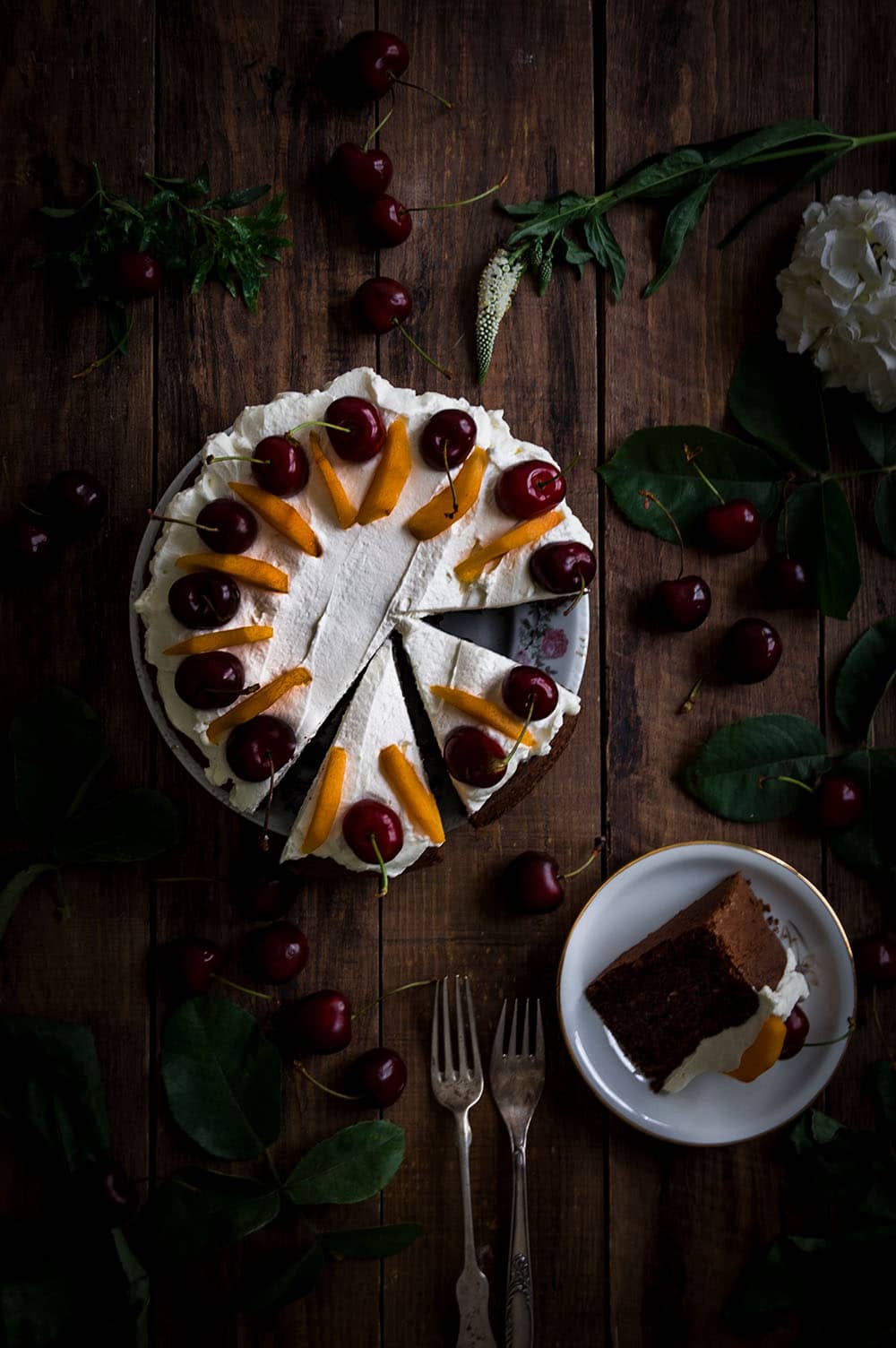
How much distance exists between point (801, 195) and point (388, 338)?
920 mm

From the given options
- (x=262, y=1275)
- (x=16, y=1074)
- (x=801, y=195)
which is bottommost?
(x=262, y=1275)

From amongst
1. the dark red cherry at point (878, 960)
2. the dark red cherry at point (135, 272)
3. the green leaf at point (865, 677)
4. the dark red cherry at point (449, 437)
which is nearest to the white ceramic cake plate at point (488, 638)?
the dark red cherry at point (449, 437)

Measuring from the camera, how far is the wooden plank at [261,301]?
2.19 metres

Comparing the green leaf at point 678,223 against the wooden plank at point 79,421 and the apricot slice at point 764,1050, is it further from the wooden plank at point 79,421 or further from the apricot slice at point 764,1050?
the apricot slice at point 764,1050

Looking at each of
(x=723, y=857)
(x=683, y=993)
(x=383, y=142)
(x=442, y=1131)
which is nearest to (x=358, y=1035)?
(x=442, y=1131)

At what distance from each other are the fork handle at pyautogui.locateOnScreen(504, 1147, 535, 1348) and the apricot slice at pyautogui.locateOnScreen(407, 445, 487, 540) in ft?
3.96

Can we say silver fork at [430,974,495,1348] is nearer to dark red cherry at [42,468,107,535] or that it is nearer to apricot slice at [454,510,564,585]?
apricot slice at [454,510,564,585]

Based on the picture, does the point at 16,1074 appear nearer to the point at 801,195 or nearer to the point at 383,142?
the point at 383,142

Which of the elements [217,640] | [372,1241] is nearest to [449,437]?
[217,640]

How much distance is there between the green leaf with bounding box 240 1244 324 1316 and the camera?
204 cm

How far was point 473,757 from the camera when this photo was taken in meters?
1.89

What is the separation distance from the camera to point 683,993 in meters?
2.10

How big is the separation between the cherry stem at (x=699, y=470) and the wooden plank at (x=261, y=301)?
673 mm

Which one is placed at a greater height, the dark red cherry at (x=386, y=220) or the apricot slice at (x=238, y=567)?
the dark red cherry at (x=386, y=220)
